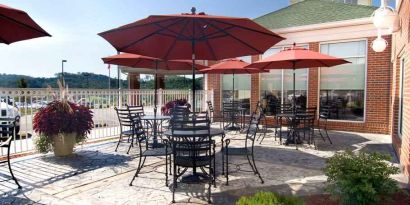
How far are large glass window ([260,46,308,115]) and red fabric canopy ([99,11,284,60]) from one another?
17.8 ft

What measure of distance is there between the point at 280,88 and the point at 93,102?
21.9ft

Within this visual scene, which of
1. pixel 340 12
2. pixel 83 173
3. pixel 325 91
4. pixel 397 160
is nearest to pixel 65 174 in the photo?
pixel 83 173

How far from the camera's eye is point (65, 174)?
4.81 metres

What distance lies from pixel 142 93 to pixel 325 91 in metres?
6.30

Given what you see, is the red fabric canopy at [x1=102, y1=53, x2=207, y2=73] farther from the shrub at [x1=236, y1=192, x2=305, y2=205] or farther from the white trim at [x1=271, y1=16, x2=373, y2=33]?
the shrub at [x1=236, y1=192, x2=305, y2=205]

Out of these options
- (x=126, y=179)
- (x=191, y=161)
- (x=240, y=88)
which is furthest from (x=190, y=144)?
(x=240, y=88)

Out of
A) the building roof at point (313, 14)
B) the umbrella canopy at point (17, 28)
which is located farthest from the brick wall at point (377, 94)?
the umbrella canopy at point (17, 28)

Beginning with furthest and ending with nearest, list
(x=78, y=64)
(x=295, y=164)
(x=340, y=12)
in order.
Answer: (x=78, y=64), (x=340, y=12), (x=295, y=164)

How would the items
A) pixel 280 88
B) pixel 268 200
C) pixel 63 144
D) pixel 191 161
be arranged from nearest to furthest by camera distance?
1. pixel 268 200
2. pixel 191 161
3. pixel 63 144
4. pixel 280 88

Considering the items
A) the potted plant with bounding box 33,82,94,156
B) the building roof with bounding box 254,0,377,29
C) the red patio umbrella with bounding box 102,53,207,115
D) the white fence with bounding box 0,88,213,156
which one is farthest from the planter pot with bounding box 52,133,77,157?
the building roof with bounding box 254,0,377,29

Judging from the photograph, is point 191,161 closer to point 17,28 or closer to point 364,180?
point 364,180

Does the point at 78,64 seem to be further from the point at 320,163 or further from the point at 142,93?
the point at 320,163

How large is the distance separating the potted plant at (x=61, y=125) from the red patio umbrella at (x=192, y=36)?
197 cm

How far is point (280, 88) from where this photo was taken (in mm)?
10914
